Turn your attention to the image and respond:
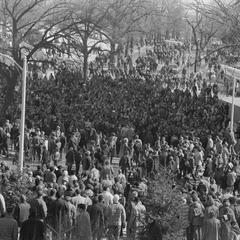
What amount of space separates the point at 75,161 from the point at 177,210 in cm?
967

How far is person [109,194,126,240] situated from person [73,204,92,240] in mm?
1192

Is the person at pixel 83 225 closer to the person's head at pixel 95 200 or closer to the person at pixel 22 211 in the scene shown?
the person's head at pixel 95 200

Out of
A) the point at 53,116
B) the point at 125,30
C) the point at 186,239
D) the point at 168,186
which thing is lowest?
the point at 186,239

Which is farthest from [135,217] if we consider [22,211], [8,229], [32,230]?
[8,229]

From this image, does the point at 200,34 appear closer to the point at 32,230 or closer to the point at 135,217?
the point at 135,217

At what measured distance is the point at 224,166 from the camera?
24.7 metres

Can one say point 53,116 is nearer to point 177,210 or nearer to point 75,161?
point 75,161

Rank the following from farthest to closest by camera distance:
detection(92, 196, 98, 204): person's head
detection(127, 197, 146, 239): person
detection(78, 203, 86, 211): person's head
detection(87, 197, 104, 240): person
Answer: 1. detection(127, 197, 146, 239): person
2. detection(92, 196, 98, 204): person's head
3. detection(87, 197, 104, 240): person
4. detection(78, 203, 86, 211): person's head

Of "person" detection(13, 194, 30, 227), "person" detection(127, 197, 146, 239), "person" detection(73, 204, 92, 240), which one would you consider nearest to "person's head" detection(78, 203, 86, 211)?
"person" detection(73, 204, 92, 240)

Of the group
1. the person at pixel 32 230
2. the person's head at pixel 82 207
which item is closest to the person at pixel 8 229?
the person at pixel 32 230

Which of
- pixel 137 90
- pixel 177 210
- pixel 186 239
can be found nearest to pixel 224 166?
pixel 186 239

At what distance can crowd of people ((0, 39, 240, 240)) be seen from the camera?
16469 mm

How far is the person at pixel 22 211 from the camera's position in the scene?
16.2 metres

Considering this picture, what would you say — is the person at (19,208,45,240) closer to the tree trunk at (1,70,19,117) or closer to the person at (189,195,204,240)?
the person at (189,195,204,240)
